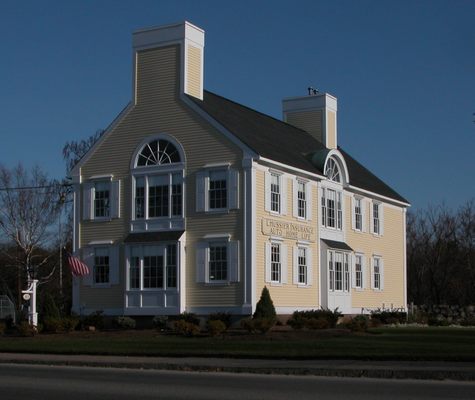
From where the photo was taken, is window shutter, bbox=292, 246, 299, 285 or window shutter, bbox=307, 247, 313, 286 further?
window shutter, bbox=307, 247, 313, 286

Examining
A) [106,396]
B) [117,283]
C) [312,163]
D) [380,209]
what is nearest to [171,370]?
[106,396]

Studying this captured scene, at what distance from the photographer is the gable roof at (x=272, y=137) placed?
38.1m

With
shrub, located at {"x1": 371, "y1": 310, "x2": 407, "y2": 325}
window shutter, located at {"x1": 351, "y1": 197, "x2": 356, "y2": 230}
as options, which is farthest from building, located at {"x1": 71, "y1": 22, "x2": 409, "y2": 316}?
window shutter, located at {"x1": 351, "y1": 197, "x2": 356, "y2": 230}

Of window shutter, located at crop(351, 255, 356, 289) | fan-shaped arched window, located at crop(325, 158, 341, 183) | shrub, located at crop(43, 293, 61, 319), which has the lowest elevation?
shrub, located at crop(43, 293, 61, 319)

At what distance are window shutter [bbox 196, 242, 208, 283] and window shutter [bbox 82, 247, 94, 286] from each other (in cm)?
603

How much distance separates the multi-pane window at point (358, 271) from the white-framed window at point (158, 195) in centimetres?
1298

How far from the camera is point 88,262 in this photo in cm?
4044

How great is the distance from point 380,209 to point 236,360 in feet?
94.9

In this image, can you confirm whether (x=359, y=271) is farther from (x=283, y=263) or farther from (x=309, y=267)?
(x=283, y=263)

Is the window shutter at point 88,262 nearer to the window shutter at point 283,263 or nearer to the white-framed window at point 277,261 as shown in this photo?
the white-framed window at point 277,261

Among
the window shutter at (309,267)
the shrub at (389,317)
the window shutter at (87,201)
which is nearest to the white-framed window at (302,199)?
the window shutter at (309,267)

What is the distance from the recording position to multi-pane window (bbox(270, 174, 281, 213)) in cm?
3816

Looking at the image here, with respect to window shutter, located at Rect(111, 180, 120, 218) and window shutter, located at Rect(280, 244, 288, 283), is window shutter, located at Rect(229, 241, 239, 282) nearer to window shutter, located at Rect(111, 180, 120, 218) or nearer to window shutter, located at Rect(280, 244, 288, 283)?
window shutter, located at Rect(280, 244, 288, 283)

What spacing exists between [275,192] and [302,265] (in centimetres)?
426
